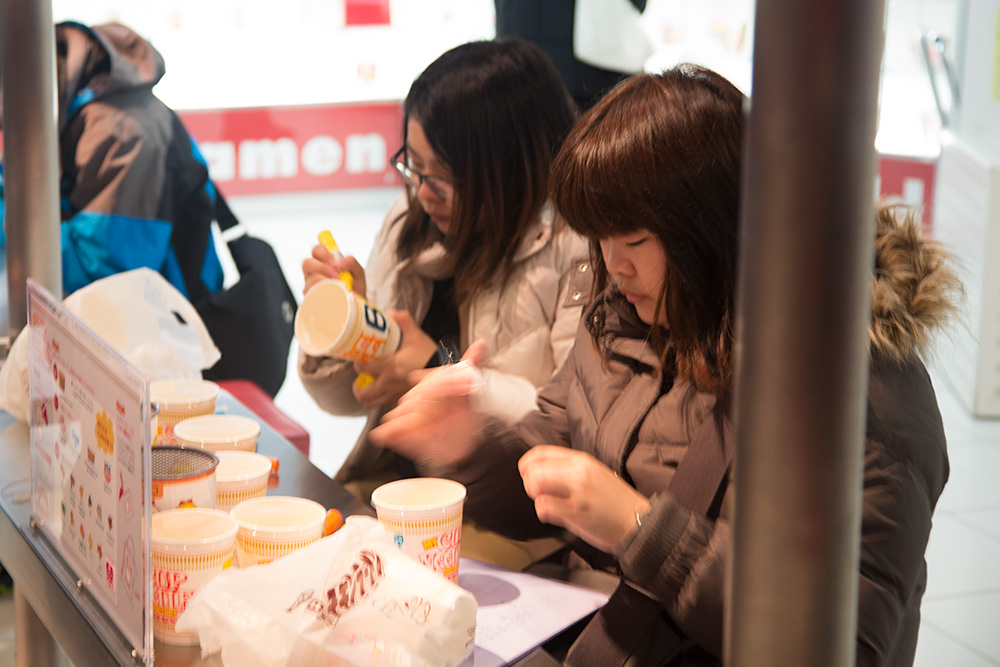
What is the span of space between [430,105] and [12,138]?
75 cm

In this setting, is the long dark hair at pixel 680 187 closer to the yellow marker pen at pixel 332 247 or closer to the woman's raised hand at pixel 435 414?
the woman's raised hand at pixel 435 414

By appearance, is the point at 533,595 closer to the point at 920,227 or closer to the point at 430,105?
the point at 920,227

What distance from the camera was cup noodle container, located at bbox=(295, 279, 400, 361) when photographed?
1.69 m

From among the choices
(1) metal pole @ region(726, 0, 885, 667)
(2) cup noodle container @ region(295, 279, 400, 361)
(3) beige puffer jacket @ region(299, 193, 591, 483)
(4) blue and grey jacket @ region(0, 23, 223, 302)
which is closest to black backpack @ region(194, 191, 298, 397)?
(4) blue and grey jacket @ region(0, 23, 223, 302)

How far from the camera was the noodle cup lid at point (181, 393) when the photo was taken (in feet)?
5.18

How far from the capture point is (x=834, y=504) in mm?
601

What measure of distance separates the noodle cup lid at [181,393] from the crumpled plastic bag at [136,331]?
166 millimetres

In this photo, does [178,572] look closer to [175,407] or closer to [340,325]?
[175,407]

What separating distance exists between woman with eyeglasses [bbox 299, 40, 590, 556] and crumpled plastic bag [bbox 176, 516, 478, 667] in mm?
909

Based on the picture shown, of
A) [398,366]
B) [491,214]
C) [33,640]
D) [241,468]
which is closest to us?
[241,468]

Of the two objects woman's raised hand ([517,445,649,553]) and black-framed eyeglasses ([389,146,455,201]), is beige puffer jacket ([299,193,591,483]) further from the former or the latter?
woman's raised hand ([517,445,649,553])

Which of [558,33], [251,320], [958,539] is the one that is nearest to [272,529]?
[251,320]

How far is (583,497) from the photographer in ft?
3.83

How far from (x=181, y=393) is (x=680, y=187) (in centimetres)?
85
